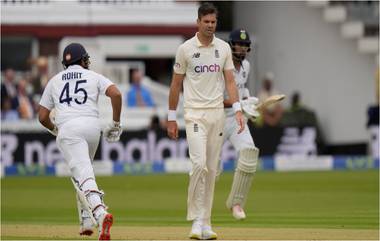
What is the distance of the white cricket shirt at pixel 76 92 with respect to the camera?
9.69 meters

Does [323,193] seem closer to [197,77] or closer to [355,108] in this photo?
[197,77]

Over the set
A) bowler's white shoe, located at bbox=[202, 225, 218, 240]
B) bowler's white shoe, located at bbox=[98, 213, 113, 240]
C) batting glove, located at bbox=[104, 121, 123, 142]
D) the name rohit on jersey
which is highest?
the name rohit on jersey

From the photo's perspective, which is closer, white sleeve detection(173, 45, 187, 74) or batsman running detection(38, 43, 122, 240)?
batsman running detection(38, 43, 122, 240)

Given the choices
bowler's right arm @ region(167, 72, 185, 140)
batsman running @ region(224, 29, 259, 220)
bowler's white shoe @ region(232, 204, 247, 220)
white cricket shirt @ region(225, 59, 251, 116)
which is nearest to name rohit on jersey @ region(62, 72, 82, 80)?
bowler's right arm @ region(167, 72, 185, 140)

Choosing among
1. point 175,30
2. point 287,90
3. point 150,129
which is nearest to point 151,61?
point 175,30

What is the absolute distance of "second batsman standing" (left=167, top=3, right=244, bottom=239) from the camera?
9.86 meters

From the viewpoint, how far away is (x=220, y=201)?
580 inches

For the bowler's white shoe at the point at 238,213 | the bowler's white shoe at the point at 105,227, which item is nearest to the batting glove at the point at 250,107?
the bowler's white shoe at the point at 238,213

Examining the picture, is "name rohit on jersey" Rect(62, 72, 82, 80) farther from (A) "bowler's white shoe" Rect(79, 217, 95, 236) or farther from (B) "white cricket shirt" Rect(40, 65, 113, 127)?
(A) "bowler's white shoe" Rect(79, 217, 95, 236)

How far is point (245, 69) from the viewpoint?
1170 cm

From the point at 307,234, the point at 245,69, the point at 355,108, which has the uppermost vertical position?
the point at 245,69

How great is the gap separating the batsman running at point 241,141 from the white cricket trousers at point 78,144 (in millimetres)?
2077

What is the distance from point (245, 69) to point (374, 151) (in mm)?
9287

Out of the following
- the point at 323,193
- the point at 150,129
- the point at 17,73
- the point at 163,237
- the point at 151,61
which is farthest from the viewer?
the point at 151,61
